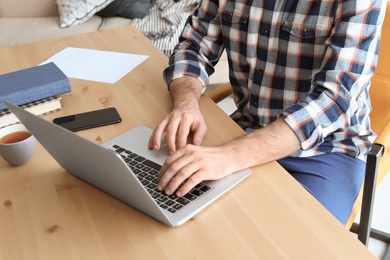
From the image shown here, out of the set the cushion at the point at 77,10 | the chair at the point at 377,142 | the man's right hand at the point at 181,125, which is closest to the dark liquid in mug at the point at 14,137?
the man's right hand at the point at 181,125

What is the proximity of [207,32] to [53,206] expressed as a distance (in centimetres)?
73

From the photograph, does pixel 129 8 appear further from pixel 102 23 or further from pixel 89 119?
pixel 89 119

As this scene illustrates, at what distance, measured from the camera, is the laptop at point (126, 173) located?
723mm

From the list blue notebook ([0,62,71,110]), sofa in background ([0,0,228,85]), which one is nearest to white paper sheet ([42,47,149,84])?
blue notebook ([0,62,71,110])

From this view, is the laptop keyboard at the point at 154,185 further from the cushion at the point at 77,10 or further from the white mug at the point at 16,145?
the cushion at the point at 77,10

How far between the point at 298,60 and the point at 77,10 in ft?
6.17

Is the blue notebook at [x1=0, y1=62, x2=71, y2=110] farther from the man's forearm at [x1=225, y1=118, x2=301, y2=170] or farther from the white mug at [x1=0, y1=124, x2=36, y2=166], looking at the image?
the man's forearm at [x1=225, y1=118, x2=301, y2=170]

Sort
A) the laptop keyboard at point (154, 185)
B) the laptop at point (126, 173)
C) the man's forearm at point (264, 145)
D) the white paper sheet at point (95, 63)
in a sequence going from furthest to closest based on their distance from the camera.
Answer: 1. the white paper sheet at point (95, 63)
2. the man's forearm at point (264, 145)
3. the laptop keyboard at point (154, 185)
4. the laptop at point (126, 173)

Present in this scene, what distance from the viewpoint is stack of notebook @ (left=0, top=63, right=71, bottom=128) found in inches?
43.6

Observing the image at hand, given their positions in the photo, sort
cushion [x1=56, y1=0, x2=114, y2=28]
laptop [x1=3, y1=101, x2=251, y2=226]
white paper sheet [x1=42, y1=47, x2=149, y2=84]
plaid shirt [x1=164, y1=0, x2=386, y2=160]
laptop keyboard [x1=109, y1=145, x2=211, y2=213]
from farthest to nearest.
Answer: cushion [x1=56, y1=0, x2=114, y2=28] < white paper sheet [x1=42, y1=47, x2=149, y2=84] < plaid shirt [x1=164, y1=0, x2=386, y2=160] < laptop keyboard [x1=109, y1=145, x2=211, y2=213] < laptop [x1=3, y1=101, x2=251, y2=226]

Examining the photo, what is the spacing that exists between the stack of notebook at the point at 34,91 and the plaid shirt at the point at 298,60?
0.29m

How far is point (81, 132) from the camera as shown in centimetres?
109

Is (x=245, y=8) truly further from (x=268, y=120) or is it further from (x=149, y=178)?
(x=149, y=178)

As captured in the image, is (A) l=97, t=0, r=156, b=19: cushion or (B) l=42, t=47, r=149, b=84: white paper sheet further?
(A) l=97, t=0, r=156, b=19: cushion
